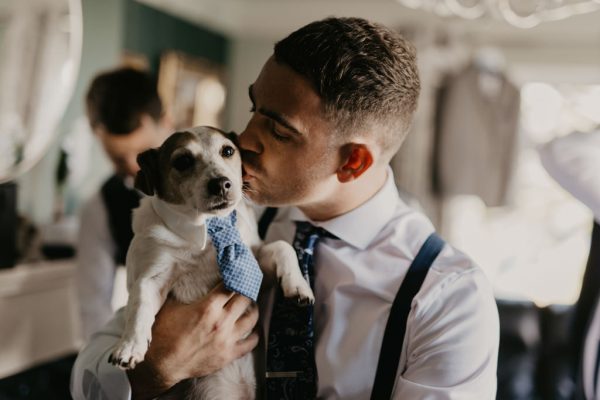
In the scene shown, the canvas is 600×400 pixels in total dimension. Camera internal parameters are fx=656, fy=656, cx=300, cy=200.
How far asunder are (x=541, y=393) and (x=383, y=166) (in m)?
1.14

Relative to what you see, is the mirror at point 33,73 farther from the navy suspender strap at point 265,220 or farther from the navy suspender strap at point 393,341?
the navy suspender strap at point 393,341

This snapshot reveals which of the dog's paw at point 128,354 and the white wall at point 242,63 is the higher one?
the white wall at point 242,63

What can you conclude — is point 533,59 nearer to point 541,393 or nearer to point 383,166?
point 541,393

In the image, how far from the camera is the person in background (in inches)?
56.4

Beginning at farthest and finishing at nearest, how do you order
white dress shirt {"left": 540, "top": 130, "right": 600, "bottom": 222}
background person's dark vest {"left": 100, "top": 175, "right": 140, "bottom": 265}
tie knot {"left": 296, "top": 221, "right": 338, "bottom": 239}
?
background person's dark vest {"left": 100, "top": 175, "right": 140, "bottom": 265}
white dress shirt {"left": 540, "top": 130, "right": 600, "bottom": 222}
tie knot {"left": 296, "top": 221, "right": 338, "bottom": 239}

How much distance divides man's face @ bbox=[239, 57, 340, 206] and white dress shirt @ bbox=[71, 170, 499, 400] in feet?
0.49

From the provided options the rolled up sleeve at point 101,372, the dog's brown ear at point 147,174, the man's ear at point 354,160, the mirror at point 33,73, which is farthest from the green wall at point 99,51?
the man's ear at point 354,160

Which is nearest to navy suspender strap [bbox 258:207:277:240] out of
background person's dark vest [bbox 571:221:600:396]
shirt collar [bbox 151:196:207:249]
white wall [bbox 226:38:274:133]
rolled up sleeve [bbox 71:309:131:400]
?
shirt collar [bbox 151:196:207:249]

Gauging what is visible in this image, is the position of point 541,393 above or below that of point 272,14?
below

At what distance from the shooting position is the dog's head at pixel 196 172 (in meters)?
1.12

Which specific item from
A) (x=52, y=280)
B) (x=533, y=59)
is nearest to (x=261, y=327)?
(x=52, y=280)

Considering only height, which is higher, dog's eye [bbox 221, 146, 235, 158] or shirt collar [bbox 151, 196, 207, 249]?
dog's eye [bbox 221, 146, 235, 158]

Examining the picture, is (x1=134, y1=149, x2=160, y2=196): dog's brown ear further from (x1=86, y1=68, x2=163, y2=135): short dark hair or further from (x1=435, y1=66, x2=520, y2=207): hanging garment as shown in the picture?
(x1=435, y1=66, x2=520, y2=207): hanging garment

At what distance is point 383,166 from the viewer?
4.38 ft
